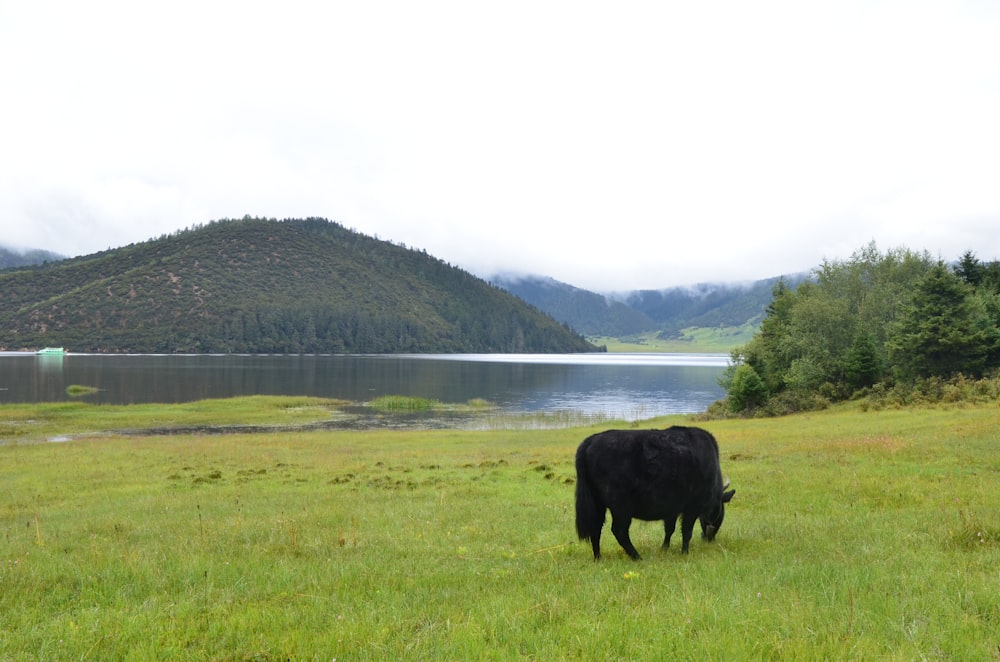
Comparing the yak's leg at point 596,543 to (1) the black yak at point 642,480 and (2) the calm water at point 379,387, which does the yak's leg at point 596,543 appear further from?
→ (2) the calm water at point 379,387

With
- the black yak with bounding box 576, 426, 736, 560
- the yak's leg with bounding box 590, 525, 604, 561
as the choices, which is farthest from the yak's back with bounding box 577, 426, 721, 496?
the yak's leg with bounding box 590, 525, 604, 561

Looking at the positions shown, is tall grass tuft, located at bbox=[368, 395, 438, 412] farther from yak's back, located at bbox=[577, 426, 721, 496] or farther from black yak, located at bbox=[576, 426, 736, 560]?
yak's back, located at bbox=[577, 426, 721, 496]

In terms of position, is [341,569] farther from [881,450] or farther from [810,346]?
[810,346]

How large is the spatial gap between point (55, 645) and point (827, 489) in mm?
15760

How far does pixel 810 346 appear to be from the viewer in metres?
56.7

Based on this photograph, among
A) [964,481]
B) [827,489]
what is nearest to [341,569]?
[827,489]

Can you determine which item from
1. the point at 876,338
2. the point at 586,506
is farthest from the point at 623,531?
the point at 876,338

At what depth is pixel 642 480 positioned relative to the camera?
9.02 meters

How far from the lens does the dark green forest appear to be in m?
44.6

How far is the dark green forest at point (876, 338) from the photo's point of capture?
4462 cm

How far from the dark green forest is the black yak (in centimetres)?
3957

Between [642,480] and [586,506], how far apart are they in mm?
1025

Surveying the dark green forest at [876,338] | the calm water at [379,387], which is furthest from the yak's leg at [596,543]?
the calm water at [379,387]

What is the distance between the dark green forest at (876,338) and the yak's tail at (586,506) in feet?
134
